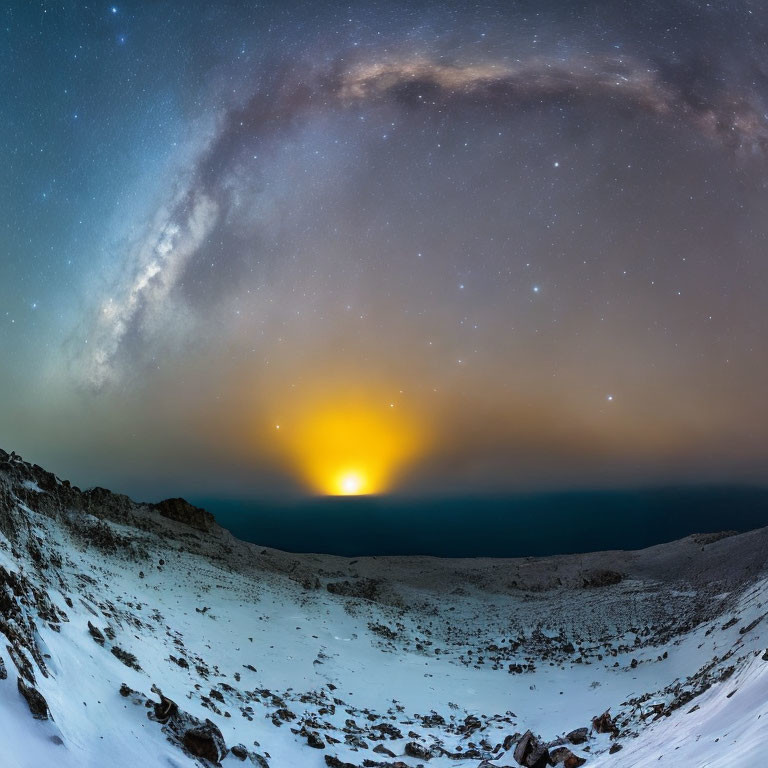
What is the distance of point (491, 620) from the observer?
2605 centimetres

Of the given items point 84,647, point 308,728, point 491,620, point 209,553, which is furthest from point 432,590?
point 84,647

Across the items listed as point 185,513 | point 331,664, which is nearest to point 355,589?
point 331,664

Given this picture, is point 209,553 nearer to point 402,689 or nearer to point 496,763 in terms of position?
point 402,689

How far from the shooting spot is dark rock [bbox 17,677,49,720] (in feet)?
19.7

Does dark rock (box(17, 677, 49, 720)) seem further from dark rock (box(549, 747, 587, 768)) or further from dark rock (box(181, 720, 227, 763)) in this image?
dark rock (box(549, 747, 587, 768))


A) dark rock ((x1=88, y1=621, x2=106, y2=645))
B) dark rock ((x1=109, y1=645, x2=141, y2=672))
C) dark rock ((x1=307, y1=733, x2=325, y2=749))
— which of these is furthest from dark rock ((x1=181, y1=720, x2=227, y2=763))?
dark rock ((x1=88, y1=621, x2=106, y2=645))

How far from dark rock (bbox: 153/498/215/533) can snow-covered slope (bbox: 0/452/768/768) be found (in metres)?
12.8

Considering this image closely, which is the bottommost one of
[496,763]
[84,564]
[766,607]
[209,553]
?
[496,763]

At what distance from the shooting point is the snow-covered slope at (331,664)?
7.12 meters

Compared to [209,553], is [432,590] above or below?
below

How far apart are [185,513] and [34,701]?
40.4 meters

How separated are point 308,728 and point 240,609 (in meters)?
10.2

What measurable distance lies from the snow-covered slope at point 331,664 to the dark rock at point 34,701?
0.02 m

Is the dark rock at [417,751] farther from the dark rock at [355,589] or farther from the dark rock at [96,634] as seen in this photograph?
the dark rock at [355,589]
